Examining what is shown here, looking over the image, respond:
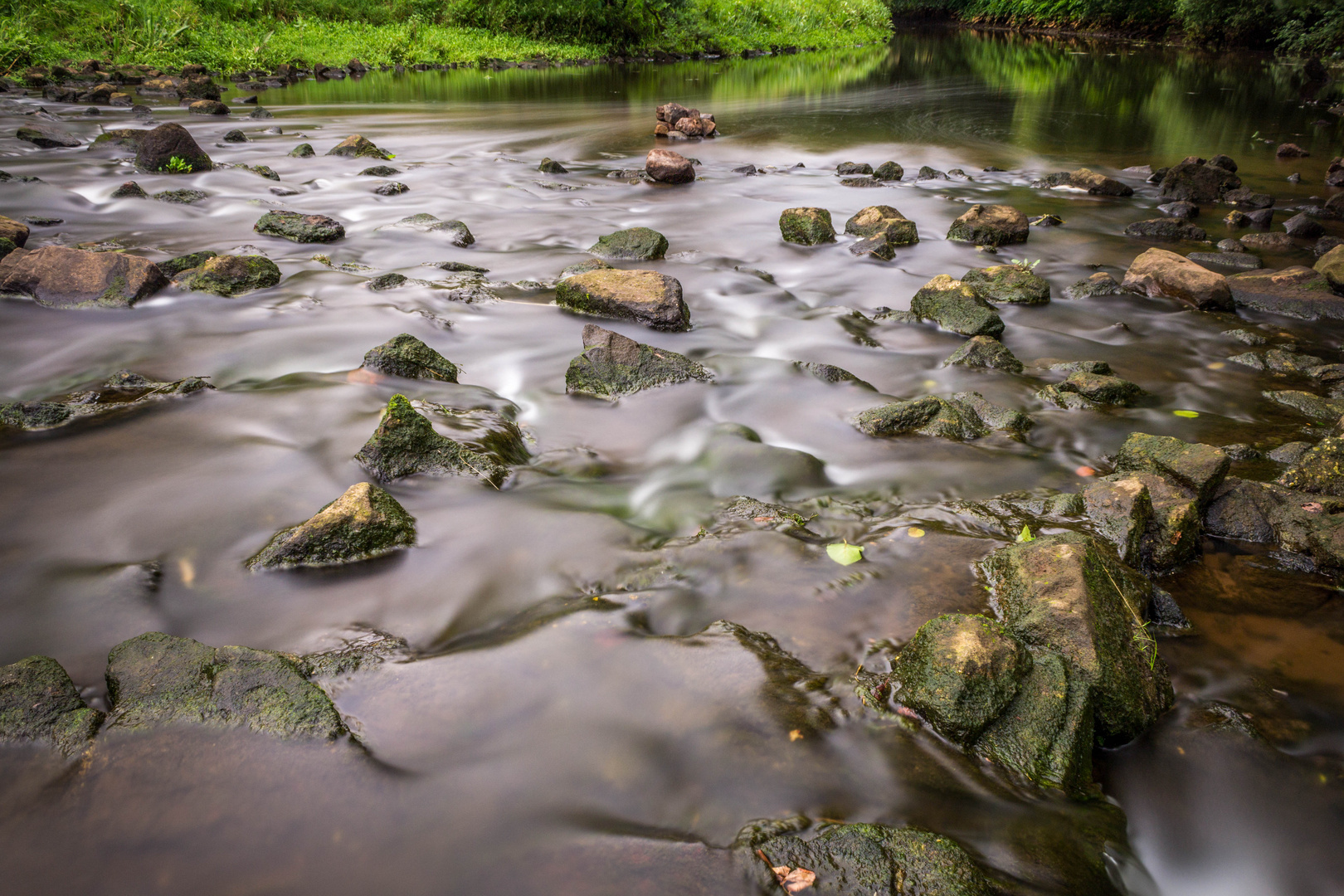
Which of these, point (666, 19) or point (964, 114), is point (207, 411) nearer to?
point (964, 114)

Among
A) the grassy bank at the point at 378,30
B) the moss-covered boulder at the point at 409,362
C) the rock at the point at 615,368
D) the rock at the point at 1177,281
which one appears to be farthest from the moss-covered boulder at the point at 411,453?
the grassy bank at the point at 378,30

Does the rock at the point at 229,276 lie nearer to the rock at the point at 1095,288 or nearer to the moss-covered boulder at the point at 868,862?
the moss-covered boulder at the point at 868,862

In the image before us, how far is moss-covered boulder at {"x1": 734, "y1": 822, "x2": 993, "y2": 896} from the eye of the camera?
194 cm

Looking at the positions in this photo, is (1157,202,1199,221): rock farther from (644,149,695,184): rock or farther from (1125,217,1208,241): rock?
(644,149,695,184): rock

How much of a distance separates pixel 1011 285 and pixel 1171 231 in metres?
3.61

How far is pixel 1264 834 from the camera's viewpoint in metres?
2.33

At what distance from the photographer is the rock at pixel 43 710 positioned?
7.38 ft

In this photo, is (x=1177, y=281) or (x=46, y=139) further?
(x=46, y=139)

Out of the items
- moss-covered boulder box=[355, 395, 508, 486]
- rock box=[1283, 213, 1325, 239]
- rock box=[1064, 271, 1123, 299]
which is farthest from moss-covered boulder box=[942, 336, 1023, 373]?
rock box=[1283, 213, 1325, 239]

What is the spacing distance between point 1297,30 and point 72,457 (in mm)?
39496

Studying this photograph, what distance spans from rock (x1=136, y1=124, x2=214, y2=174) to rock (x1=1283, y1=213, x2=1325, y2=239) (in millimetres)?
13986

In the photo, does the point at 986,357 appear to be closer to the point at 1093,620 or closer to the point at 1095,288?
the point at 1095,288

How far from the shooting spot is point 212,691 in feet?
7.85

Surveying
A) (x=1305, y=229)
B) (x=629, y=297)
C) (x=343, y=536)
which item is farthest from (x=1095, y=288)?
(x=343, y=536)
